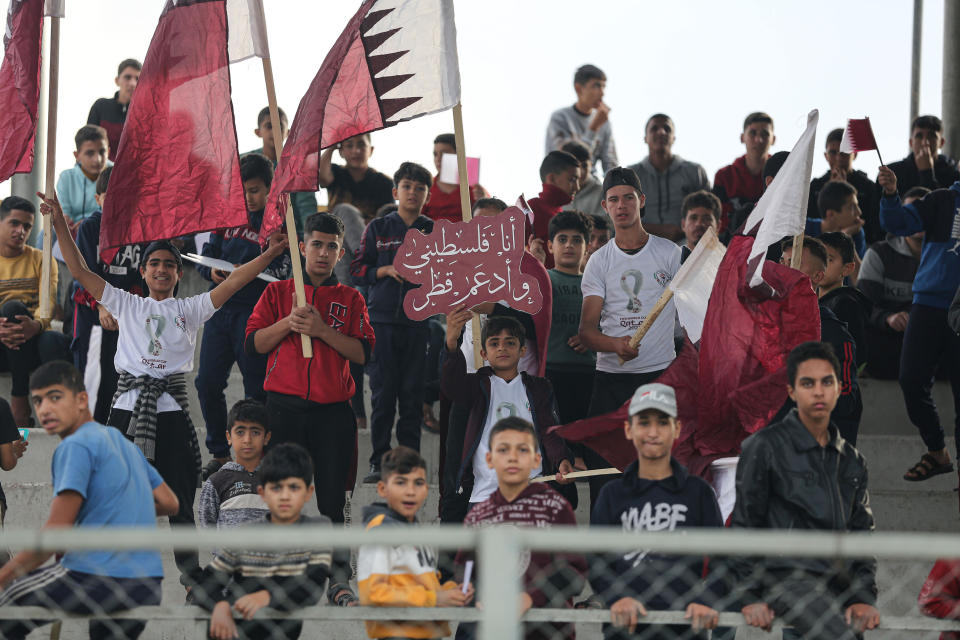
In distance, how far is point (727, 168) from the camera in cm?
920

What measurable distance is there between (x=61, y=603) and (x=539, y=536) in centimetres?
203

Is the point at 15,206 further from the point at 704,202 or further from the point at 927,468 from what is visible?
the point at 927,468

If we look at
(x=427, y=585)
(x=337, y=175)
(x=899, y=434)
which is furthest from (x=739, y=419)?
(x=337, y=175)

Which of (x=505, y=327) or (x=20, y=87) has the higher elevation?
(x=20, y=87)

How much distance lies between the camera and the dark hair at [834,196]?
785 centimetres

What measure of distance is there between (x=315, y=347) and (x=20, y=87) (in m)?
2.24

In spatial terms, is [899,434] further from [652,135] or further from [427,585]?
[427,585]

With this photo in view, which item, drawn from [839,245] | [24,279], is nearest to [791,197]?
[839,245]

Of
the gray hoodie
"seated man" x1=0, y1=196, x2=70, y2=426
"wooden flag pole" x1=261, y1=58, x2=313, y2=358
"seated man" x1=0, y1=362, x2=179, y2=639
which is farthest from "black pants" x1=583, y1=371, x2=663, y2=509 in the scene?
"seated man" x1=0, y1=196, x2=70, y2=426

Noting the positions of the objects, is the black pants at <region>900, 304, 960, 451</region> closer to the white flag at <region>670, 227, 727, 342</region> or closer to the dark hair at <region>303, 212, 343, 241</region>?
the white flag at <region>670, 227, 727, 342</region>

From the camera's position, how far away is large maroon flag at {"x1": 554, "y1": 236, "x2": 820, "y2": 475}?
17.1 feet

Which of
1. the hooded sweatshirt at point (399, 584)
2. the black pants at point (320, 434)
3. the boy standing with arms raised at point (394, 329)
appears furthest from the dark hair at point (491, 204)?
the hooded sweatshirt at point (399, 584)

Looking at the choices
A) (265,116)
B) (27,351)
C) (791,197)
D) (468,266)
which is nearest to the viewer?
(791,197)

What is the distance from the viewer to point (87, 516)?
420 cm
